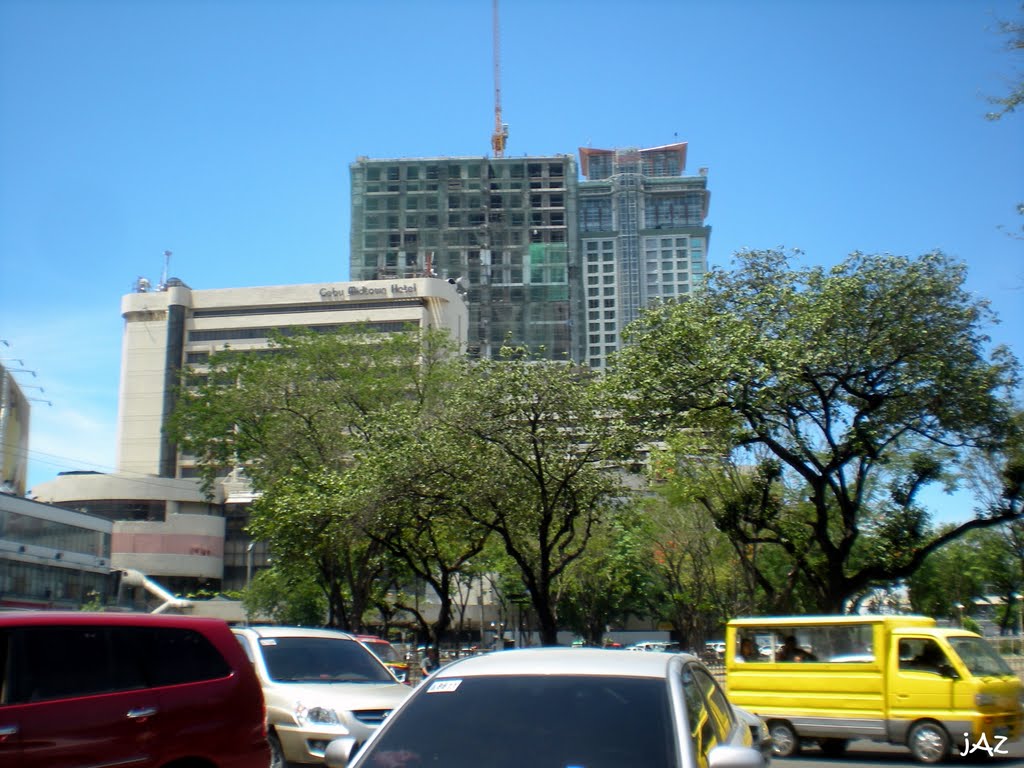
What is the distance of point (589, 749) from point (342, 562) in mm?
31767

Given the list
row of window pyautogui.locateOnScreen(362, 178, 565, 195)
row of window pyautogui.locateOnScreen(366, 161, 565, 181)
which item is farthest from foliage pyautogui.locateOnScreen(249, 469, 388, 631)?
row of window pyautogui.locateOnScreen(366, 161, 565, 181)

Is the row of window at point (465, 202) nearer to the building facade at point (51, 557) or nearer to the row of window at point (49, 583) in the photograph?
the building facade at point (51, 557)

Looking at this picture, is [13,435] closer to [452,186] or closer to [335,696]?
[335,696]

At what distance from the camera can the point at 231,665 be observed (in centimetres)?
825

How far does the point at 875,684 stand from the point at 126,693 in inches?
427

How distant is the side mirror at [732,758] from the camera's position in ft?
14.5

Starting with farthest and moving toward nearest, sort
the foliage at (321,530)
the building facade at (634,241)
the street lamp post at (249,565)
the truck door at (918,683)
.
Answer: the building facade at (634,241)
the street lamp post at (249,565)
the foliage at (321,530)
the truck door at (918,683)

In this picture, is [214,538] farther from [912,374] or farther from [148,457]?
[912,374]

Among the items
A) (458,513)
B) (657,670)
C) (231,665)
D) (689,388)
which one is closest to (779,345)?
(689,388)

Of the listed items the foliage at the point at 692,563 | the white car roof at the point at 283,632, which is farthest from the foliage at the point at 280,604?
the white car roof at the point at 283,632

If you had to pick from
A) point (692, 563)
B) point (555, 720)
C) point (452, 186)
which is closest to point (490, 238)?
point (452, 186)

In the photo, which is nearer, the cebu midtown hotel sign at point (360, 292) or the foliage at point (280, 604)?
the foliage at point (280, 604)

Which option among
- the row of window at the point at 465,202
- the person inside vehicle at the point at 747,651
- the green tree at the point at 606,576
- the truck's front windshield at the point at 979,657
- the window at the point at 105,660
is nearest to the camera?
the window at the point at 105,660

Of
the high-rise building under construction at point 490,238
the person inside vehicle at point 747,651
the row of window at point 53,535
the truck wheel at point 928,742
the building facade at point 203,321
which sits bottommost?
the truck wheel at point 928,742
